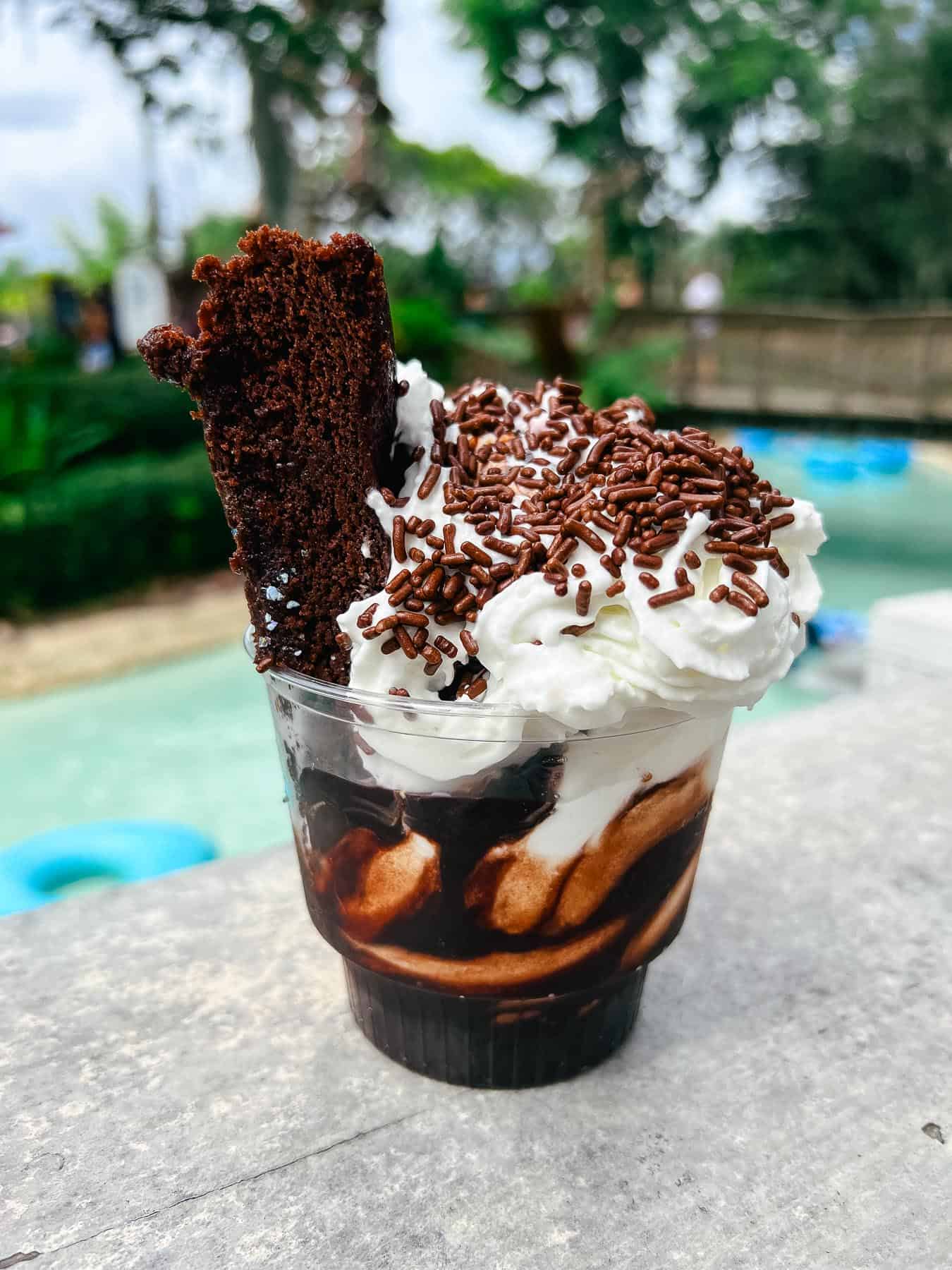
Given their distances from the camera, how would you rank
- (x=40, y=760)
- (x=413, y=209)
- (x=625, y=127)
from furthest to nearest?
(x=413, y=209), (x=625, y=127), (x=40, y=760)

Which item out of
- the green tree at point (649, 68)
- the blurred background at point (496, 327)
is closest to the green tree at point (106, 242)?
the blurred background at point (496, 327)

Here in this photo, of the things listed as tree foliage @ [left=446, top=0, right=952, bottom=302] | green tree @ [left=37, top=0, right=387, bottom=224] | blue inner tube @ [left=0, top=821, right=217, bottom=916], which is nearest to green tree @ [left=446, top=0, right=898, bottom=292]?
tree foliage @ [left=446, top=0, right=952, bottom=302]

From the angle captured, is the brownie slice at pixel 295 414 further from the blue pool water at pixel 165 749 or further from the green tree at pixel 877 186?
the green tree at pixel 877 186

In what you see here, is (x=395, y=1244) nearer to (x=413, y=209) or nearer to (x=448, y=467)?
(x=448, y=467)

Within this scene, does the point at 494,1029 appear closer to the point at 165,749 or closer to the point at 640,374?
the point at 165,749

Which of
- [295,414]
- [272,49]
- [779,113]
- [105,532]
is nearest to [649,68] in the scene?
[779,113]

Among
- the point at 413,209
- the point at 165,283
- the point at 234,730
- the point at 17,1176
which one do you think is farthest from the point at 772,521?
the point at 413,209

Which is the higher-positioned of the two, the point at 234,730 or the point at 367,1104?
the point at 367,1104
